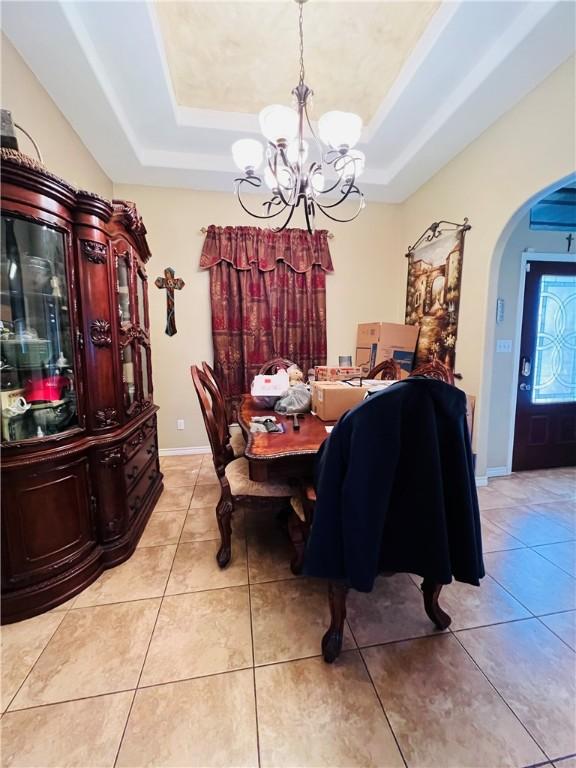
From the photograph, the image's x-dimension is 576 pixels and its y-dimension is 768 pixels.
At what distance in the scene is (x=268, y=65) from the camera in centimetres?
217

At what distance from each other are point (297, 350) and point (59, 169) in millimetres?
2484

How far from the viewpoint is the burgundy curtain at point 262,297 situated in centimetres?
329

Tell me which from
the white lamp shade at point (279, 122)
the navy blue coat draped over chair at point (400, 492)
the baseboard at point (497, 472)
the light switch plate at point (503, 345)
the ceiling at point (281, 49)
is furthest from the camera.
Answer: the baseboard at point (497, 472)

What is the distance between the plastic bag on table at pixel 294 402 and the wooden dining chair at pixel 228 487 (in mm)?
423

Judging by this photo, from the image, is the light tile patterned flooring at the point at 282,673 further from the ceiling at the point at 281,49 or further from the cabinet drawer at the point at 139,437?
the ceiling at the point at 281,49

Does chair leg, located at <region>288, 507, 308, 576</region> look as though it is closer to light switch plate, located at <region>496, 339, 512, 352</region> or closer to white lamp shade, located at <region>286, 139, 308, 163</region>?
white lamp shade, located at <region>286, 139, 308, 163</region>

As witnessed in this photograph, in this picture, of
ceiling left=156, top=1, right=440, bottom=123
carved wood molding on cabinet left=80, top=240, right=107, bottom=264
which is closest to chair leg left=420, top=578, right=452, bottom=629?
carved wood molding on cabinet left=80, top=240, right=107, bottom=264

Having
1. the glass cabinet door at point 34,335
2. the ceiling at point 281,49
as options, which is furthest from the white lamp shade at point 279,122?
the glass cabinet door at point 34,335

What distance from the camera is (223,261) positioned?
3.28 m

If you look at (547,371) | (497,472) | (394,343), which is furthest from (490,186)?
(497,472)

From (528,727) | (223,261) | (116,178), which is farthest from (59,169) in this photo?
(528,727)

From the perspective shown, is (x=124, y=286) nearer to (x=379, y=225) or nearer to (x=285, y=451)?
(x=285, y=451)

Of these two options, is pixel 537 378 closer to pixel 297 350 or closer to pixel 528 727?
pixel 297 350

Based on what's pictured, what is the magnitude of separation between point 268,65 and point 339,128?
45.0 inches
